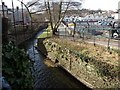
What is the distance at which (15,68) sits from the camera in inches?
280

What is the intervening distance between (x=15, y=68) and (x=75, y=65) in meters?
11.3

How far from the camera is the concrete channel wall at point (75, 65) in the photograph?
48.5 feet

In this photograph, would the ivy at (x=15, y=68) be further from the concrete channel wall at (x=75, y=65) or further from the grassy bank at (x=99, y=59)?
the concrete channel wall at (x=75, y=65)

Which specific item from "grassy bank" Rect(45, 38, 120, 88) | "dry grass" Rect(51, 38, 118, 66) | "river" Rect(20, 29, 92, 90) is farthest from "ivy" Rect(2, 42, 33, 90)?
"dry grass" Rect(51, 38, 118, 66)

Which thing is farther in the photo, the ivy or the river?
the river

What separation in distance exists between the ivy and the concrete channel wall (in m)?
6.87

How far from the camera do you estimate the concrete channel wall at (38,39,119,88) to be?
14797mm

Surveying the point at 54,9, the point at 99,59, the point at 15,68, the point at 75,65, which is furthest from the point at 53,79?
the point at 54,9

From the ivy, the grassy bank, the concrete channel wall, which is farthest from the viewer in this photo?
the concrete channel wall

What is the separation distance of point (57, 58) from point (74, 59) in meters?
4.49

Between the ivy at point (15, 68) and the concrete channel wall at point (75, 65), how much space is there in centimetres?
687

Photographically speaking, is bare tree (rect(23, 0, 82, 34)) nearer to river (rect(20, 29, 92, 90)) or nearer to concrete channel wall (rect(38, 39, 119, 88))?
concrete channel wall (rect(38, 39, 119, 88))

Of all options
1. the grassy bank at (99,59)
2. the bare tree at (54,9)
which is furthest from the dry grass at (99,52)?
the bare tree at (54,9)

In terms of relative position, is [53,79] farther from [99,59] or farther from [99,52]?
[99,59]
